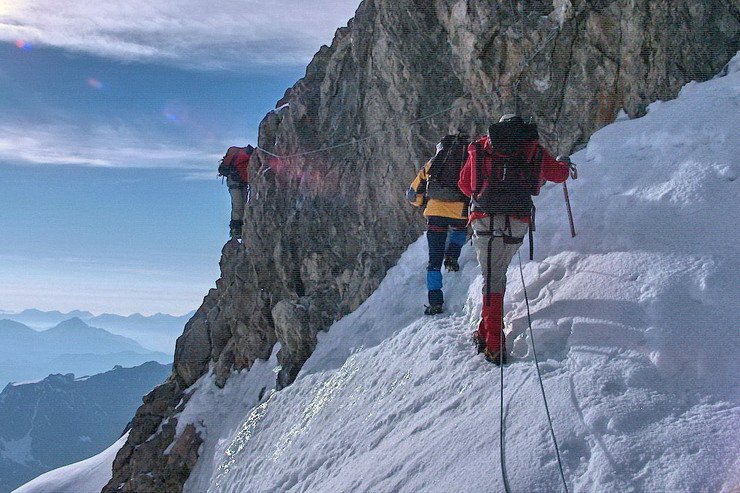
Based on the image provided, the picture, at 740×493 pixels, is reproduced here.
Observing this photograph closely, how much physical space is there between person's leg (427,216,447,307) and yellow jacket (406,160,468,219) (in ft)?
0.42

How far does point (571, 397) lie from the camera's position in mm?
5340

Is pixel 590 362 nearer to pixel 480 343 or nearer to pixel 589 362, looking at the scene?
pixel 589 362

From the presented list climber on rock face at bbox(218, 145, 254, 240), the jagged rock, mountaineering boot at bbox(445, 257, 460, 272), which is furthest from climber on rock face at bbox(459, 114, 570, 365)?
climber on rock face at bbox(218, 145, 254, 240)

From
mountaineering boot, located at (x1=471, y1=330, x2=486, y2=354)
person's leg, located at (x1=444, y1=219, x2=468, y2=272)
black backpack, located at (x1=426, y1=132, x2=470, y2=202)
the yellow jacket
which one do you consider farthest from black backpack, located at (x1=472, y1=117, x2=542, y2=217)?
person's leg, located at (x1=444, y1=219, x2=468, y2=272)

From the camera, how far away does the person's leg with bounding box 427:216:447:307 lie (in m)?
9.29

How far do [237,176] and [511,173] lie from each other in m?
16.9

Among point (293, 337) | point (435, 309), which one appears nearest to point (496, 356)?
point (435, 309)

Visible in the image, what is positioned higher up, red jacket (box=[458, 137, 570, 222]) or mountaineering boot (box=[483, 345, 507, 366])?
red jacket (box=[458, 137, 570, 222])

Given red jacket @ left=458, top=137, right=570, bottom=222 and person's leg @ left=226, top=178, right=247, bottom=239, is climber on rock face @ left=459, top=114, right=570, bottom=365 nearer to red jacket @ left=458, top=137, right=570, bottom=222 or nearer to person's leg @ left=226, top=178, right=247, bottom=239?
red jacket @ left=458, top=137, right=570, bottom=222

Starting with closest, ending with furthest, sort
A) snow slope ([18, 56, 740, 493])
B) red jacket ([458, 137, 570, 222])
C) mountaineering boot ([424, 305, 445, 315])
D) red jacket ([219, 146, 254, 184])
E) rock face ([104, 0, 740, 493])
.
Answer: snow slope ([18, 56, 740, 493]) → red jacket ([458, 137, 570, 222]) → mountaineering boot ([424, 305, 445, 315]) → rock face ([104, 0, 740, 493]) → red jacket ([219, 146, 254, 184])

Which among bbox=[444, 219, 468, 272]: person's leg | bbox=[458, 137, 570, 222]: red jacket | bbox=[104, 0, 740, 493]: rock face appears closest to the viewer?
bbox=[458, 137, 570, 222]: red jacket

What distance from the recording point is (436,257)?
9.27 meters

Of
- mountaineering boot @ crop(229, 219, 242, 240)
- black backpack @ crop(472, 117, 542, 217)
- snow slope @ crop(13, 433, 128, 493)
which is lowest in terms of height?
snow slope @ crop(13, 433, 128, 493)

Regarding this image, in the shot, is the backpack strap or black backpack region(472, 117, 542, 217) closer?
black backpack region(472, 117, 542, 217)
